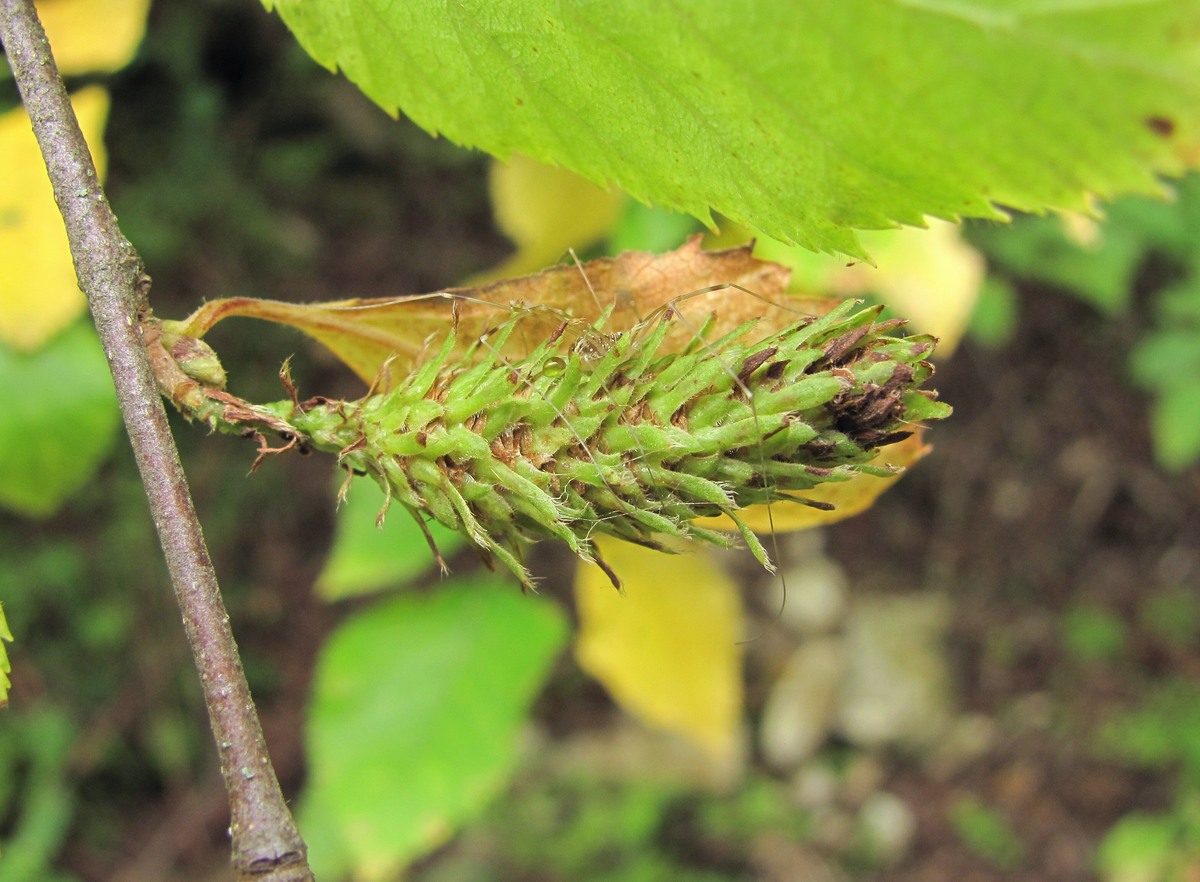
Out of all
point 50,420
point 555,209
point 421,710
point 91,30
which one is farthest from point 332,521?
point 91,30

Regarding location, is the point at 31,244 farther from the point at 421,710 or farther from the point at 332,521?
the point at 332,521

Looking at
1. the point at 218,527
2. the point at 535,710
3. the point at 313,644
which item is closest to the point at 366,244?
the point at 218,527

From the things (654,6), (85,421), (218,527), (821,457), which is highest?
(654,6)

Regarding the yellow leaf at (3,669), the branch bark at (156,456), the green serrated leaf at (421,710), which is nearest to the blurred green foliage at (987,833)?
the green serrated leaf at (421,710)

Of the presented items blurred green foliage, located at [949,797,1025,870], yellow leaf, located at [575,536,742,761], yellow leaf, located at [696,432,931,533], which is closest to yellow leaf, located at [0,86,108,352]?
yellow leaf, located at [575,536,742,761]

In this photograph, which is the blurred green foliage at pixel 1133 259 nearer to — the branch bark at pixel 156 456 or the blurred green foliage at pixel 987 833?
the blurred green foliage at pixel 987 833

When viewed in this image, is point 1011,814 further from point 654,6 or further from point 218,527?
point 654,6

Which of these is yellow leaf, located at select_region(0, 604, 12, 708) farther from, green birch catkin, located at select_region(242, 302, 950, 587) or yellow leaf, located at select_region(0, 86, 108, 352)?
yellow leaf, located at select_region(0, 86, 108, 352)
